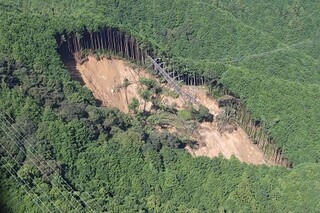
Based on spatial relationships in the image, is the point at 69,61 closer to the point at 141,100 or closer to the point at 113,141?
the point at 141,100

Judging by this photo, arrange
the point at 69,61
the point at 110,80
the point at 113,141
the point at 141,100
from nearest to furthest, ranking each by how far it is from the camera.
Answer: the point at 113,141 → the point at 69,61 → the point at 141,100 → the point at 110,80

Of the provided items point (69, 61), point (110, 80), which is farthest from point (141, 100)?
point (69, 61)

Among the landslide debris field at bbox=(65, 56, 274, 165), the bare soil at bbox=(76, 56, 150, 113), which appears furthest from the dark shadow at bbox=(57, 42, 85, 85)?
the bare soil at bbox=(76, 56, 150, 113)

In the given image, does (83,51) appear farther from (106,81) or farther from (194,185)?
(194,185)

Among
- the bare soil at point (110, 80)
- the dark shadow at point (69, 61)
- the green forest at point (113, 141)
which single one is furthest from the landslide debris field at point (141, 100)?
the green forest at point (113, 141)

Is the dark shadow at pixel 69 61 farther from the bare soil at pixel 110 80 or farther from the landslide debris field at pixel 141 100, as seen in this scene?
the bare soil at pixel 110 80

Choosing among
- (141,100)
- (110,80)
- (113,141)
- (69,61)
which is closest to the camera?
(113,141)
